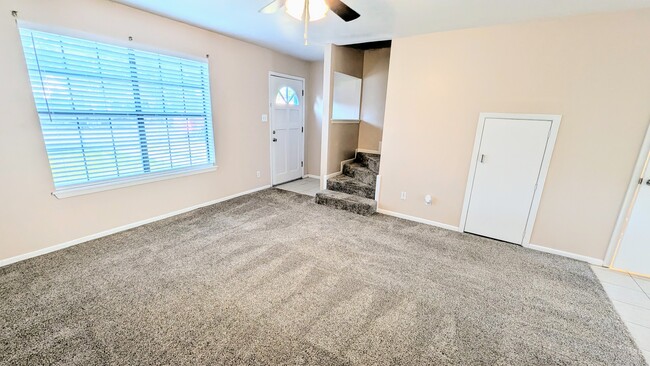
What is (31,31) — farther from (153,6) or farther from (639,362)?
(639,362)

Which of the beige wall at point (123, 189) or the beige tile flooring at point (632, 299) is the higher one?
the beige wall at point (123, 189)

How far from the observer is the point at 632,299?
2.23 metres

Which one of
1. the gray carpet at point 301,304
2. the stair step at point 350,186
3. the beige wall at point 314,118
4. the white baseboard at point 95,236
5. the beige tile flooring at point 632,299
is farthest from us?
the beige wall at point 314,118

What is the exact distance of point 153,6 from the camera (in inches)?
110

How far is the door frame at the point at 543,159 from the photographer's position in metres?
2.75

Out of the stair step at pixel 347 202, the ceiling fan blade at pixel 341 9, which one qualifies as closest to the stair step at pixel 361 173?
the stair step at pixel 347 202

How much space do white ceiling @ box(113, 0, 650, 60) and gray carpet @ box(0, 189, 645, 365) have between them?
7.96ft

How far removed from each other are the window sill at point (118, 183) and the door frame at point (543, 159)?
3.67m

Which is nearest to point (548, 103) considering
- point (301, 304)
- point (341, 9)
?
point (341, 9)

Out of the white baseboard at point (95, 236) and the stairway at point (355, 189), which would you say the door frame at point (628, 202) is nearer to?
the stairway at point (355, 189)

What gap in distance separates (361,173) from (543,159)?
2451 mm

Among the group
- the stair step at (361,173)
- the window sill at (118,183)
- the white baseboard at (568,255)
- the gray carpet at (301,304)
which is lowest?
the gray carpet at (301,304)

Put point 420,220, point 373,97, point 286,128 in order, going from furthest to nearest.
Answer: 1. point 286,128
2. point 373,97
3. point 420,220

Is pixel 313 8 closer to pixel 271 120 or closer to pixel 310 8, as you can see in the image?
pixel 310 8
